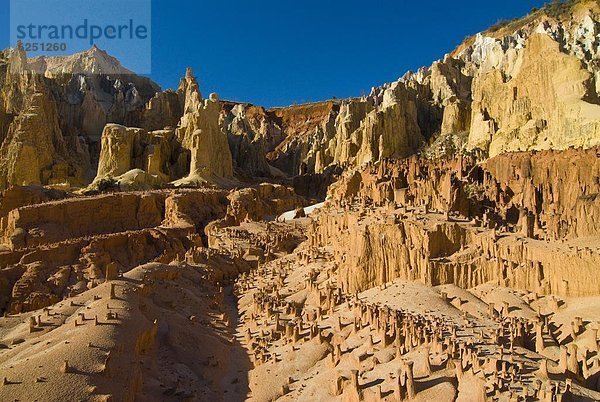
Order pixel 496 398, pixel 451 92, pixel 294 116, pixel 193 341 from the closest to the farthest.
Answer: pixel 496 398, pixel 193 341, pixel 451 92, pixel 294 116

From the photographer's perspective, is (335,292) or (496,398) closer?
(496,398)

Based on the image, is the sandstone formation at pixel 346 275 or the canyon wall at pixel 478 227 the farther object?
the canyon wall at pixel 478 227

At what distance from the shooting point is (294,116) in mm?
133125

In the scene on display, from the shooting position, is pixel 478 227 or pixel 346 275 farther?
pixel 346 275

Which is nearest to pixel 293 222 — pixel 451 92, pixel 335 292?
pixel 335 292

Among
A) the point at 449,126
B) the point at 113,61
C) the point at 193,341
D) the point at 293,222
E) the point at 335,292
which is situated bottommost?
the point at 193,341

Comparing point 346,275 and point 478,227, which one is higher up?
point 478,227

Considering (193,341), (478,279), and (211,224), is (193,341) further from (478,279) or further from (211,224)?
(211,224)

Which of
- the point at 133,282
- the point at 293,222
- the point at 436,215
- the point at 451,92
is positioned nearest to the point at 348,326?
the point at 436,215

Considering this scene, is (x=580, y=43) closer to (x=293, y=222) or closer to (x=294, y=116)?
(x=293, y=222)

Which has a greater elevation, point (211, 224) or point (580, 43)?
point (580, 43)

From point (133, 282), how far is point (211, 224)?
21720 millimetres

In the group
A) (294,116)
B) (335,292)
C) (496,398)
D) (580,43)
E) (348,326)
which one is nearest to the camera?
(496,398)

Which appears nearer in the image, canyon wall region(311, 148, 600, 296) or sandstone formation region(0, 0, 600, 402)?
sandstone formation region(0, 0, 600, 402)
